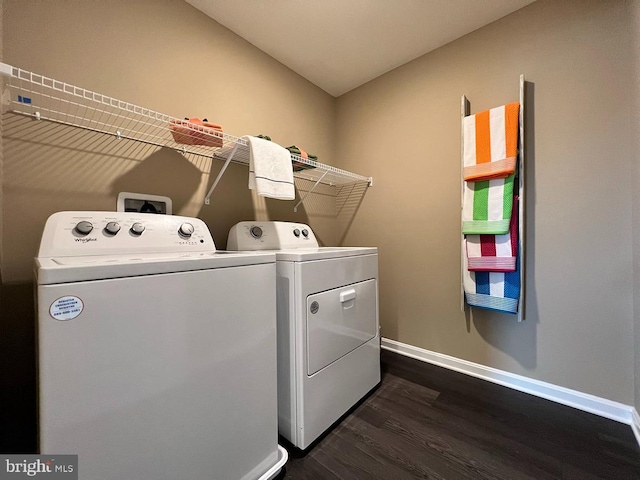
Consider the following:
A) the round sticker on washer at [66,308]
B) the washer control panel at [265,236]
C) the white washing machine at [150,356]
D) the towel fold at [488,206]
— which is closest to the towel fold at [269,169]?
the washer control panel at [265,236]

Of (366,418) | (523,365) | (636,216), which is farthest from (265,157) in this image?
(523,365)

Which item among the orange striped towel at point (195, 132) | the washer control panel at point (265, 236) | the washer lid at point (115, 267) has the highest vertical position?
the orange striped towel at point (195, 132)

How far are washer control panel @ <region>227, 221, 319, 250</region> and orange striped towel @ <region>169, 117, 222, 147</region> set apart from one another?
1.51 ft

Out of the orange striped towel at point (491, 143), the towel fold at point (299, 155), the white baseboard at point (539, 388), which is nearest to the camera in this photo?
the white baseboard at point (539, 388)

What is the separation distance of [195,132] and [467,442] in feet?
6.20

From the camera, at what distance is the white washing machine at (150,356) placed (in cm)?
53

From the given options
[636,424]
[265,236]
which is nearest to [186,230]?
[265,236]

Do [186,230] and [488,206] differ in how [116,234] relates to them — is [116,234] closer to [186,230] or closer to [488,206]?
[186,230]

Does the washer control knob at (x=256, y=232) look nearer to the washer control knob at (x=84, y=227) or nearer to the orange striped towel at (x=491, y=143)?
the washer control knob at (x=84, y=227)

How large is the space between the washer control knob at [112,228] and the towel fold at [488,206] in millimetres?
1788

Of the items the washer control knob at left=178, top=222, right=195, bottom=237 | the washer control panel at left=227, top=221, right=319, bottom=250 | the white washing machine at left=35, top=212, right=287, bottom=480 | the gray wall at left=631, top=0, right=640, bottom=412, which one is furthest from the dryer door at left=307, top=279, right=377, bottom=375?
the gray wall at left=631, top=0, right=640, bottom=412

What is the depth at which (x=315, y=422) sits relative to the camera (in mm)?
1089

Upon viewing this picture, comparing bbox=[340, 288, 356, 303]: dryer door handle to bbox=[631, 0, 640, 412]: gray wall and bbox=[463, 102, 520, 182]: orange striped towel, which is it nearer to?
bbox=[463, 102, 520, 182]: orange striped towel

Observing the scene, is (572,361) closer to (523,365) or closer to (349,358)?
(523,365)
